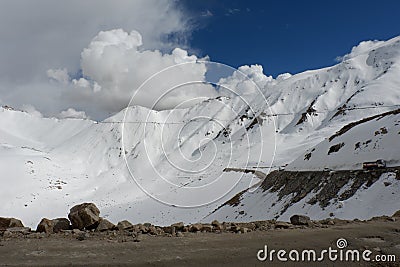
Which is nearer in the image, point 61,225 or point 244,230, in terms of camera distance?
point 244,230

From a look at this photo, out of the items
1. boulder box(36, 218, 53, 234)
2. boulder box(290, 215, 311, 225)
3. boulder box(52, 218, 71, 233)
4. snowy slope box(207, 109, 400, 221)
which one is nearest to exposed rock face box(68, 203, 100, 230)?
boulder box(52, 218, 71, 233)

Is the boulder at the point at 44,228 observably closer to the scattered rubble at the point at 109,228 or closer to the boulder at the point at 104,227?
the scattered rubble at the point at 109,228

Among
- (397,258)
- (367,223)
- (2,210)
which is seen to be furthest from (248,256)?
(2,210)

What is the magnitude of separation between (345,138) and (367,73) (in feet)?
508

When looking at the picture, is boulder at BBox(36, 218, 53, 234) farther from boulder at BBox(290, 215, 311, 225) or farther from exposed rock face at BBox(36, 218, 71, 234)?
boulder at BBox(290, 215, 311, 225)

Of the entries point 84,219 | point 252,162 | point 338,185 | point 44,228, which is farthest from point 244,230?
point 252,162

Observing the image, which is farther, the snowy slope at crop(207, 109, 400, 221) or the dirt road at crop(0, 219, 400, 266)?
the snowy slope at crop(207, 109, 400, 221)

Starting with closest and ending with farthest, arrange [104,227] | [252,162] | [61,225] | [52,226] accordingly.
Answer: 1. [104,227]
2. [52,226]
3. [61,225]
4. [252,162]

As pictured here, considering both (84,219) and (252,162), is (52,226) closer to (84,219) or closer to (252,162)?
(84,219)

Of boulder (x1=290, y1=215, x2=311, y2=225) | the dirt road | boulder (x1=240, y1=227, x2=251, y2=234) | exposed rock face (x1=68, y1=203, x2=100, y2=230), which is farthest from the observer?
boulder (x1=290, y1=215, x2=311, y2=225)

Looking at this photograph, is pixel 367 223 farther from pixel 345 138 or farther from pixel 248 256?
pixel 345 138

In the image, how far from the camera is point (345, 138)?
43.3m

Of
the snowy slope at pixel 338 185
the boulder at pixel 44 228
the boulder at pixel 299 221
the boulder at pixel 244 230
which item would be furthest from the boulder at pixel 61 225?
the snowy slope at pixel 338 185

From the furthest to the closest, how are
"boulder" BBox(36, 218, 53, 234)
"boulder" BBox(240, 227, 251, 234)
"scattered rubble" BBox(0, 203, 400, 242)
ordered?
1. "boulder" BBox(36, 218, 53, 234)
2. "boulder" BBox(240, 227, 251, 234)
3. "scattered rubble" BBox(0, 203, 400, 242)
